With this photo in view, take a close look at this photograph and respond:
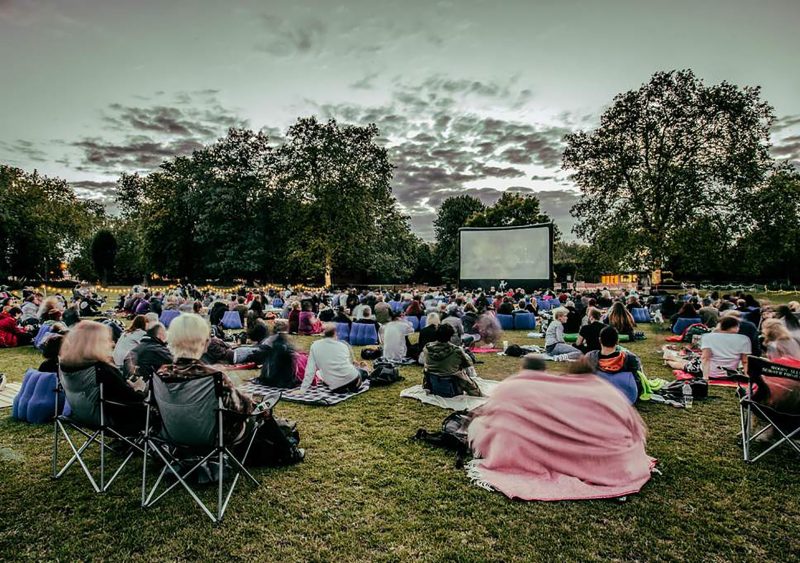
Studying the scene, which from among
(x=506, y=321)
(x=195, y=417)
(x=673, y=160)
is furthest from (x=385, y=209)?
(x=195, y=417)

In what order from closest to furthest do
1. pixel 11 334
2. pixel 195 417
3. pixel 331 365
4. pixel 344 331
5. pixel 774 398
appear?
pixel 195 417, pixel 774 398, pixel 331 365, pixel 11 334, pixel 344 331

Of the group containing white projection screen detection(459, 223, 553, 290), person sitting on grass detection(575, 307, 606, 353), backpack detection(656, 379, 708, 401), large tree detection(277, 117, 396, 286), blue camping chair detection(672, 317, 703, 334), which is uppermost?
large tree detection(277, 117, 396, 286)

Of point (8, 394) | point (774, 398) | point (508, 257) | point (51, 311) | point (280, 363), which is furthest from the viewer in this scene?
point (508, 257)

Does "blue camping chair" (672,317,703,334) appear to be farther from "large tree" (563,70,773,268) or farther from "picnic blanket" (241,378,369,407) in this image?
"large tree" (563,70,773,268)

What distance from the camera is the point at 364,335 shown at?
11828mm

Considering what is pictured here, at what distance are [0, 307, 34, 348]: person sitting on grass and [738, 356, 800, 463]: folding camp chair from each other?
14.6 m

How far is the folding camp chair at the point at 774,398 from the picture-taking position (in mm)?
3873

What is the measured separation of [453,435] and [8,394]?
6.72m

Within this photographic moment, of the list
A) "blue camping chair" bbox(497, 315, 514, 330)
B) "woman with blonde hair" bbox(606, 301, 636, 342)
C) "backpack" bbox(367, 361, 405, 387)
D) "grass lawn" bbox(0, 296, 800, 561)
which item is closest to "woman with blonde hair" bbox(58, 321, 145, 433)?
"grass lawn" bbox(0, 296, 800, 561)

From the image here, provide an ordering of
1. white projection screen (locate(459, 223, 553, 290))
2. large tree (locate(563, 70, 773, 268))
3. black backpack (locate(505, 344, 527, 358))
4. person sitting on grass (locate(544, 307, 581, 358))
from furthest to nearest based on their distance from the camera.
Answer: white projection screen (locate(459, 223, 553, 290))
large tree (locate(563, 70, 773, 268))
black backpack (locate(505, 344, 527, 358))
person sitting on grass (locate(544, 307, 581, 358))

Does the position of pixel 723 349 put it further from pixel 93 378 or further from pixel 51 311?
pixel 51 311

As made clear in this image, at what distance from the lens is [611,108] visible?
25766 mm

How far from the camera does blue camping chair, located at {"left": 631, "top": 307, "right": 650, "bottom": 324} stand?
16281 millimetres

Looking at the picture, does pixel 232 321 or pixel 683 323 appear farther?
pixel 232 321
